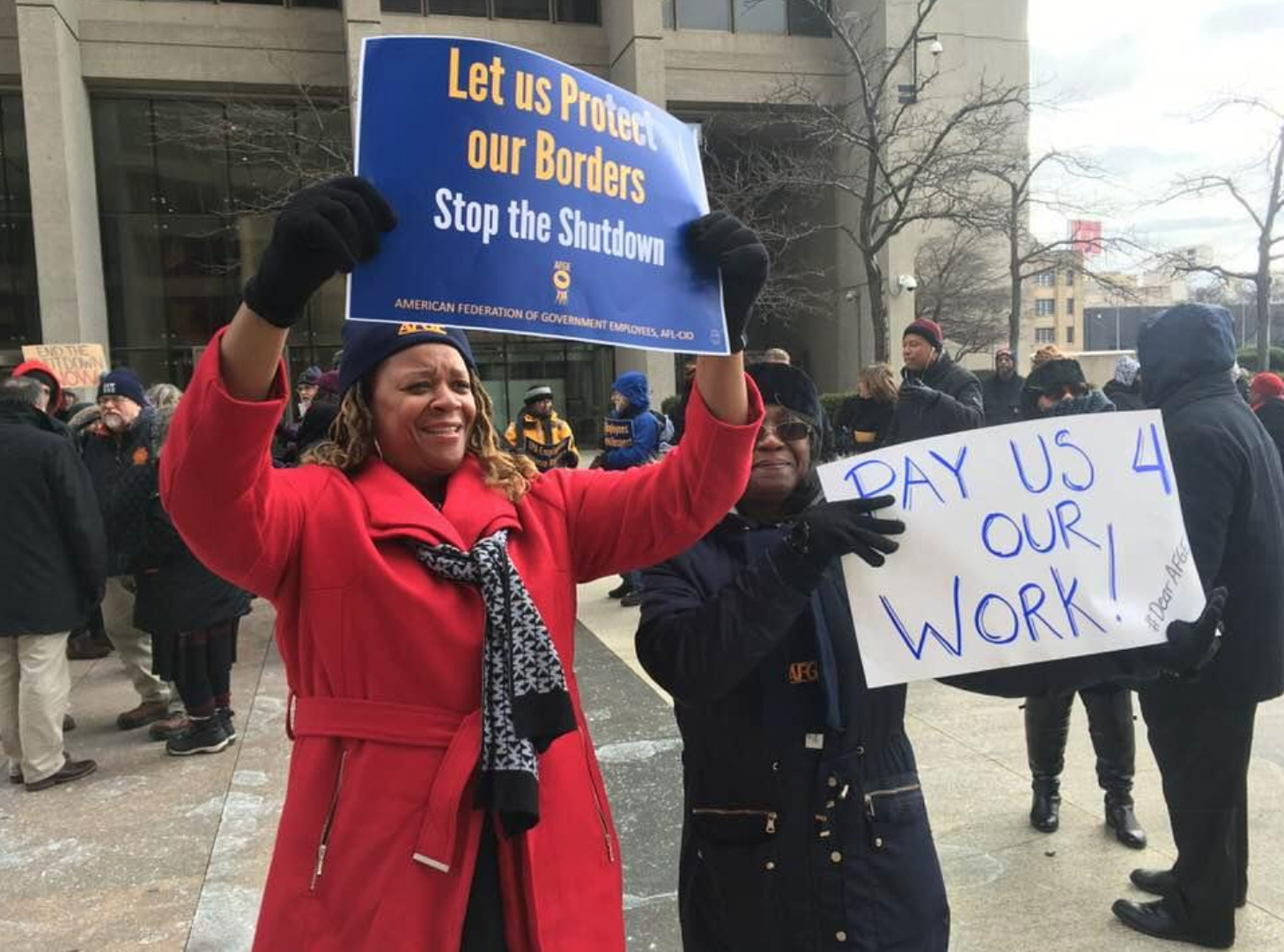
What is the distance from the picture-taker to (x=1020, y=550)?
202cm

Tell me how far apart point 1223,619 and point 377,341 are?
2.63 m

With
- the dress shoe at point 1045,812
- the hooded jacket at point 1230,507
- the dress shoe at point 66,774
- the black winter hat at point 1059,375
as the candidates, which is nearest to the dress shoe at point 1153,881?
the dress shoe at point 1045,812

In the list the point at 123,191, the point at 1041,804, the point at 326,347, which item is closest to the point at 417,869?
the point at 1041,804

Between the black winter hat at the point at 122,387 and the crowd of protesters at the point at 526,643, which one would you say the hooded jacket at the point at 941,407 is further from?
the black winter hat at the point at 122,387

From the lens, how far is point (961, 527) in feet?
6.47

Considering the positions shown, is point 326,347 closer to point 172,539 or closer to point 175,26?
point 175,26

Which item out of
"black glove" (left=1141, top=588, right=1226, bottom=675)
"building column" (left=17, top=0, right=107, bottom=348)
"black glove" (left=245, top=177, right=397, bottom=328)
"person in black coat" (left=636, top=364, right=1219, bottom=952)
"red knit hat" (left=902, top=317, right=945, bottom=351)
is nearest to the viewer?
"black glove" (left=245, top=177, right=397, bottom=328)

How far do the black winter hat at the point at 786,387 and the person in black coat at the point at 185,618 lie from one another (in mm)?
3505

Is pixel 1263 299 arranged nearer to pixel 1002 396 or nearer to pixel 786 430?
pixel 1002 396

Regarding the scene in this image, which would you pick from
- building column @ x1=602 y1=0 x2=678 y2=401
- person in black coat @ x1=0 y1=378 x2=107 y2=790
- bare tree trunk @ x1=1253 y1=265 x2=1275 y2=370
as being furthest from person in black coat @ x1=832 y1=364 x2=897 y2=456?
bare tree trunk @ x1=1253 y1=265 x2=1275 y2=370

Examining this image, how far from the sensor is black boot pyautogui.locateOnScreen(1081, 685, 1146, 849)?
365 cm

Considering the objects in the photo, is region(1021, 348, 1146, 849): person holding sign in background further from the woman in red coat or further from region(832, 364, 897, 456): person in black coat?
region(832, 364, 897, 456): person in black coat

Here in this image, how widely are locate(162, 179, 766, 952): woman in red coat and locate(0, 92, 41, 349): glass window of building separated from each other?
77.8ft

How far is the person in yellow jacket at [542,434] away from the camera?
29.3 ft
